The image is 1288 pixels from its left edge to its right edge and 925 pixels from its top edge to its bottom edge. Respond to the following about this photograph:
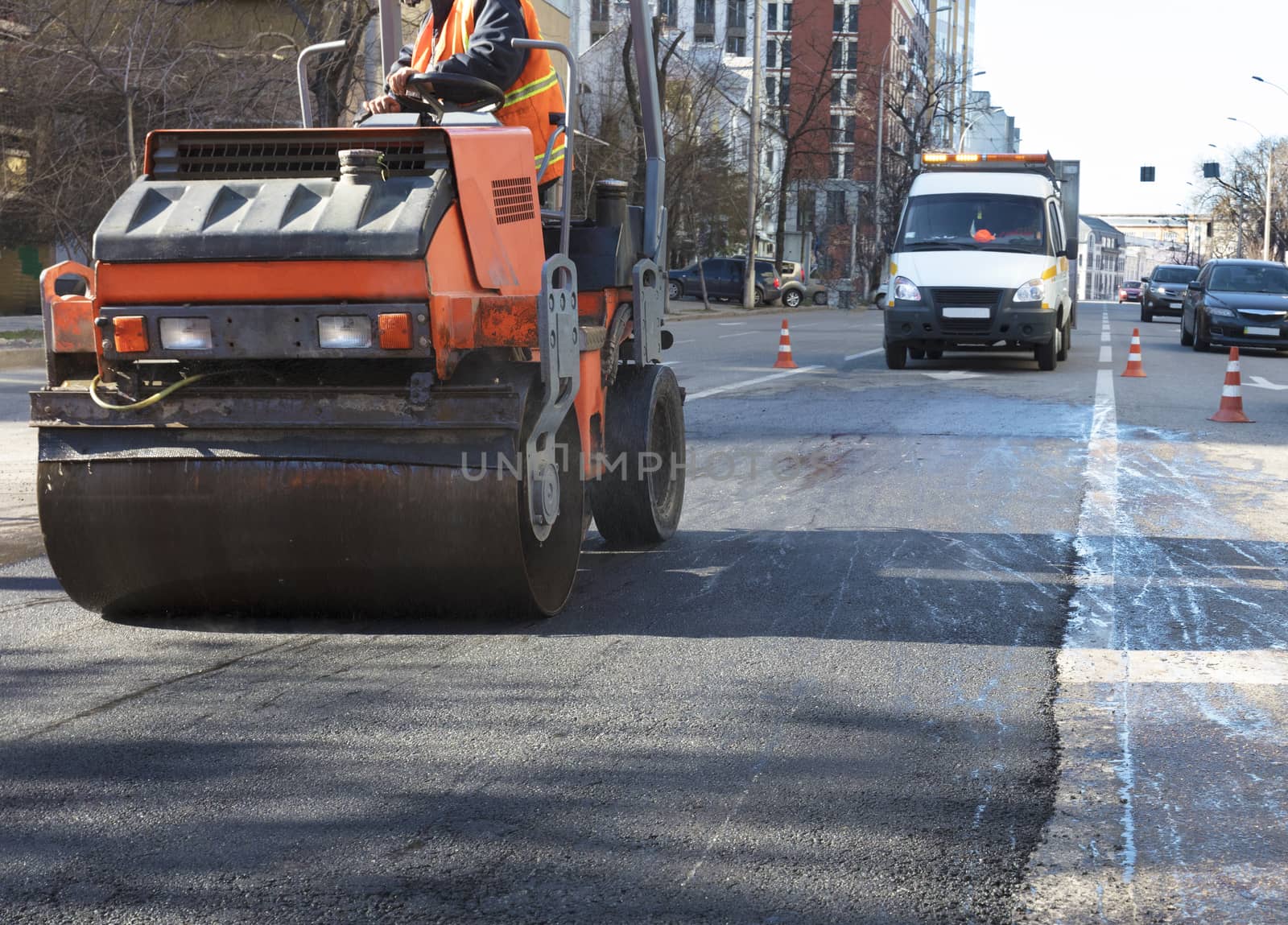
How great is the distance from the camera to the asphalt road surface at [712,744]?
3.13 meters

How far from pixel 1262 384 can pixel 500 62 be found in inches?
587

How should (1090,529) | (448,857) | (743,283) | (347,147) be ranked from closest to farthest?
(448,857)
(347,147)
(1090,529)
(743,283)

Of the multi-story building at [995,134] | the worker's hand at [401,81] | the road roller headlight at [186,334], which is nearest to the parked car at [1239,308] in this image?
the worker's hand at [401,81]

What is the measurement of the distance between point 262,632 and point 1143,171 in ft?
338

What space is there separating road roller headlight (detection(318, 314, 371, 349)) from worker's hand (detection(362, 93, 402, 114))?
127 cm

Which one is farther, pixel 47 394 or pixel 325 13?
pixel 325 13

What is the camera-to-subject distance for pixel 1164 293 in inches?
1619

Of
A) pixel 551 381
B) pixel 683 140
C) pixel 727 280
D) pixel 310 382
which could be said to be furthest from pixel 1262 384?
pixel 727 280

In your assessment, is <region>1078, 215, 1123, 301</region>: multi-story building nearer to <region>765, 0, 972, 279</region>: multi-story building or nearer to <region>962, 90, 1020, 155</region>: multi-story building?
<region>962, 90, 1020, 155</region>: multi-story building

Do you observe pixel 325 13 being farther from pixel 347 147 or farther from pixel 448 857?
pixel 448 857

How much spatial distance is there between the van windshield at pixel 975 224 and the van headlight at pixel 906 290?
0.84 meters

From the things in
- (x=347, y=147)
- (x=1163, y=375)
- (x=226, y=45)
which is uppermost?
(x=226, y=45)

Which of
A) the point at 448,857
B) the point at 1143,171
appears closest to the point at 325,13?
the point at 448,857

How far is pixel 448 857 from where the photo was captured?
3264 millimetres
